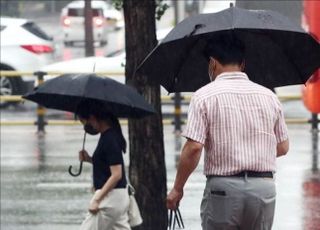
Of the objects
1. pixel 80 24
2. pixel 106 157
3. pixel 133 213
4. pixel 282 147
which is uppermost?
pixel 282 147

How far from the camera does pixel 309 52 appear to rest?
6727mm

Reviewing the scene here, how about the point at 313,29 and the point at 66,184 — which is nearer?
the point at 313,29

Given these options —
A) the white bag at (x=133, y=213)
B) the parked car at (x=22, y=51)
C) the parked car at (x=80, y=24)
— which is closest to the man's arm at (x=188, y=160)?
the white bag at (x=133, y=213)

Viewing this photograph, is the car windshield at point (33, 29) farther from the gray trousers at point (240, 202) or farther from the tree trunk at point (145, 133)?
the gray trousers at point (240, 202)

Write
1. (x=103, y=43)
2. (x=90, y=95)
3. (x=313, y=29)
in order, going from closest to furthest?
1. (x=90, y=95)
2. (x=313, y=29)
3. (x=103, y=43)

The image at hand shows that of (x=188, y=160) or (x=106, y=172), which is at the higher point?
(x=188, y=160)

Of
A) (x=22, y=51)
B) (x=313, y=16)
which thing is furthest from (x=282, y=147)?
(x=22, y=51)

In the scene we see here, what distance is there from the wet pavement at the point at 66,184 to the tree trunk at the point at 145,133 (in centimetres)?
153

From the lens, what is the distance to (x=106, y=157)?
7.45 meters

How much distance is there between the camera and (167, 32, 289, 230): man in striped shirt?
5793mm

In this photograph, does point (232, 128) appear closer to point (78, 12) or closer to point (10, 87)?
point (10, 87)

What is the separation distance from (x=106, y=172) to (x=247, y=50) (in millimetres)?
1340

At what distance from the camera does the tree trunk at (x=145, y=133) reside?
339 inches

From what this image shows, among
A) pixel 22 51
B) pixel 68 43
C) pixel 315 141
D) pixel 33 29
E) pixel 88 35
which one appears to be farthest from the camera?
pixel 68 43
